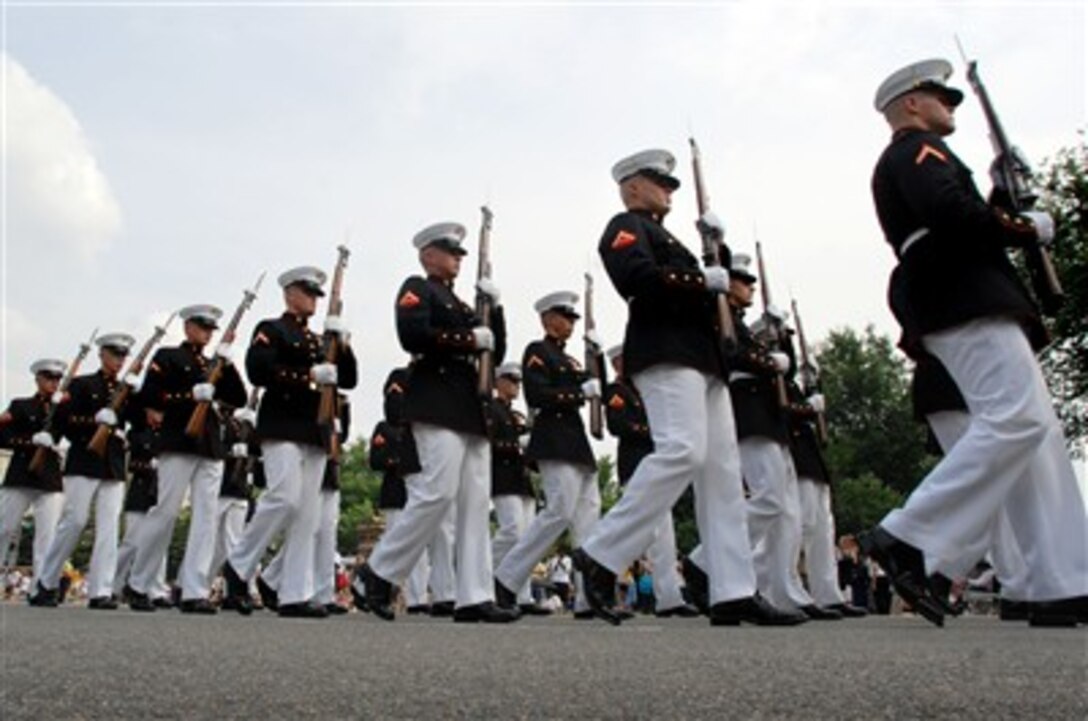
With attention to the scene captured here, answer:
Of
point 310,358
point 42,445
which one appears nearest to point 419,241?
point 310,358

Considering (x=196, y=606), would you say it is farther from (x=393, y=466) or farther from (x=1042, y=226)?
(x=1042, y=226)

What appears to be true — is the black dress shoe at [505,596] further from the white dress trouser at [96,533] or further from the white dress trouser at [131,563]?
the white dress trouser at [96,533]

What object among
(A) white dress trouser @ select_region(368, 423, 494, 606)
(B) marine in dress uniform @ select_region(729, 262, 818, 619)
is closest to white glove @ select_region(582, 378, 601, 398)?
(B) marine in dress uniform @ select_region(729, 262, 818, 619)

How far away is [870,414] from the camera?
158 feet

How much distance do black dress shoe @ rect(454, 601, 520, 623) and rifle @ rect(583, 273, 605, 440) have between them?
2.19 m

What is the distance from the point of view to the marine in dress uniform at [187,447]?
32.1 feet

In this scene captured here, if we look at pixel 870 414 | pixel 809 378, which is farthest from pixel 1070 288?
pixel 870 414

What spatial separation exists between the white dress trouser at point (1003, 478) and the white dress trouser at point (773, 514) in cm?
339

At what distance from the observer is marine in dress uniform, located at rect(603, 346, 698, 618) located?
392 inches

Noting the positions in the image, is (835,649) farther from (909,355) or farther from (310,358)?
(310,358)

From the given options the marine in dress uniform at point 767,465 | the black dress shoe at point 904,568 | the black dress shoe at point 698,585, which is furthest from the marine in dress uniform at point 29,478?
the black dress shoe at point 904,568

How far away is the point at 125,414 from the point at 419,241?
503 cm

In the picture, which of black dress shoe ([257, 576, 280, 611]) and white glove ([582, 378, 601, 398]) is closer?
white glove ([582, 378, 601, 398])

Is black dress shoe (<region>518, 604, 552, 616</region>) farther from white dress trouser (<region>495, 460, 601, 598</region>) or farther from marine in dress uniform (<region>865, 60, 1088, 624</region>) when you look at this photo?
marine in dress uniform (<region>865, 60, 1088, 624</region>)
